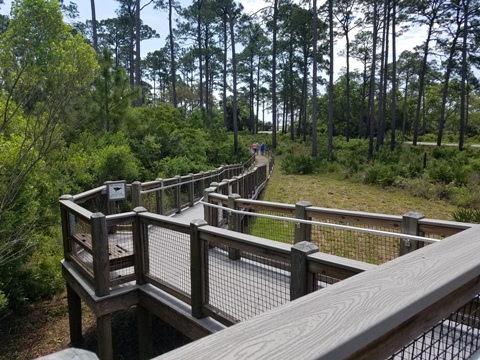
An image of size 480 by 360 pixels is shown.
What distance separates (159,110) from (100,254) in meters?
17.8

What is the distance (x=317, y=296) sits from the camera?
1.02 meters

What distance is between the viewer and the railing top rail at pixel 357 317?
2.53ft

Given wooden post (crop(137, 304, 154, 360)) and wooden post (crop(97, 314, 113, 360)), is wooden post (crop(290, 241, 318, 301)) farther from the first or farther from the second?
wooden post (crop(97, 314, 113, 360))

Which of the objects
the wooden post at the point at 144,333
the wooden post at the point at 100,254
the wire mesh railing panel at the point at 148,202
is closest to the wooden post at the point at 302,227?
the wooden post at the point at 144,333

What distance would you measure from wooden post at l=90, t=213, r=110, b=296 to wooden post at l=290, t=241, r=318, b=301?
8.79 ft

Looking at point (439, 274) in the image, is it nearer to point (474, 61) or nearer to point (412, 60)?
point (474, 61)

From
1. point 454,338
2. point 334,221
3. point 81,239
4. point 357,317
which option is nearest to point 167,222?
point 81,239

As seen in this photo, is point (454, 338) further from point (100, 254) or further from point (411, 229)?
point (100, 254)

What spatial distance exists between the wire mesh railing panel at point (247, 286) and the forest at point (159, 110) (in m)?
3.16

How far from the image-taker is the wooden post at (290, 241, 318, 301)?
7.50 ft

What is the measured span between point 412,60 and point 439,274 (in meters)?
36.8

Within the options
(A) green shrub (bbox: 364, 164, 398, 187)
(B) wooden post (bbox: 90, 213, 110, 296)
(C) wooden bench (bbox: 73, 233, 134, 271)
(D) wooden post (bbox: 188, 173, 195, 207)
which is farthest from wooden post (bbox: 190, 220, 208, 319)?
(A) green shrub (bbox: 364, 164, 398, 187)

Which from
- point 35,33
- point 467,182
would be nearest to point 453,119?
point 467,182

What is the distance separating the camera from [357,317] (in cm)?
91
